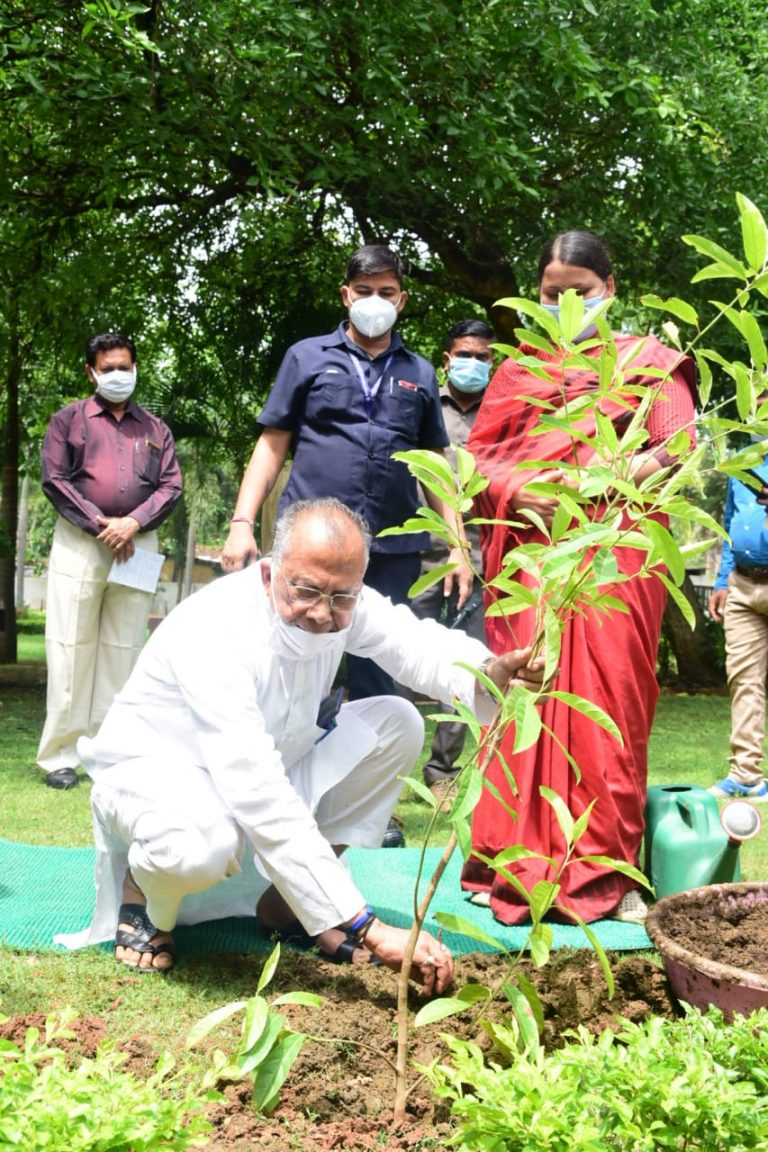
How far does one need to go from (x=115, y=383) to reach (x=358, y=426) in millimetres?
2008

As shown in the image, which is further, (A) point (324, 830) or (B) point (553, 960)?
(A) point (324, 830)

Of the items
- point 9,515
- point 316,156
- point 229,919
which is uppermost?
point 316,156

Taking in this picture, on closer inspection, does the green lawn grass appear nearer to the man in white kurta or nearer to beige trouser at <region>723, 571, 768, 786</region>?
the man in white kurta

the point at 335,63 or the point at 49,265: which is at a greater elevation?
the point at 335,63

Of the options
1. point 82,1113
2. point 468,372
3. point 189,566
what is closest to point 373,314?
point 468,372

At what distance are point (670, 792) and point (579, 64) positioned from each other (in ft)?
19.2

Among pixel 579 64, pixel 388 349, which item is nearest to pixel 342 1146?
pixel 388 349

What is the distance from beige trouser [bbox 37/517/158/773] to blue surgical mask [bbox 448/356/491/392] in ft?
5.83

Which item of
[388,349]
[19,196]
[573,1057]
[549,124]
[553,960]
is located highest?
[549,124]

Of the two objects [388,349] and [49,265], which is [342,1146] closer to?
[388,349]

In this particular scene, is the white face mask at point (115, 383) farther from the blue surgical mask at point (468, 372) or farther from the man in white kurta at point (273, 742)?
the man in white kurta at point (273, 742)

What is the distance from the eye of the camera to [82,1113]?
160cm

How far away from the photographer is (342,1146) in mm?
2279

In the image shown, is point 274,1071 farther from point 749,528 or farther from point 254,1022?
point 749,528
